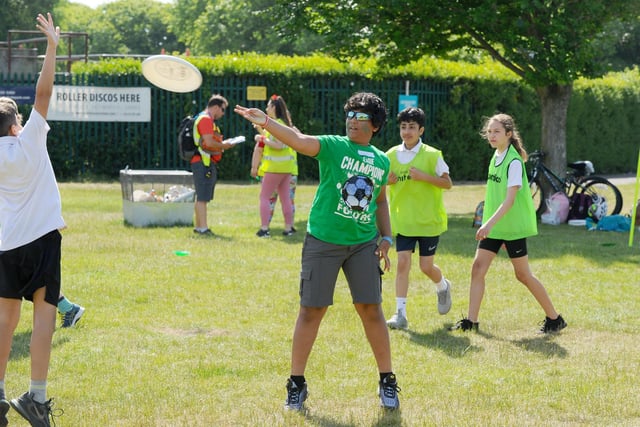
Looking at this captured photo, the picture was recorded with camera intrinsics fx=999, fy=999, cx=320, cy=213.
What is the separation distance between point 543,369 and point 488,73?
2095 centimetres

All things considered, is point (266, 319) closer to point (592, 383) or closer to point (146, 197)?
point (592, 383)

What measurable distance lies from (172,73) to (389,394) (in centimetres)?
1007

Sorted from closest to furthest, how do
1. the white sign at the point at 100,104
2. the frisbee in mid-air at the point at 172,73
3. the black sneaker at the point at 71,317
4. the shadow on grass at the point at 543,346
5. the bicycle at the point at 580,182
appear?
the shadow on grass at the point at 543,346, the black sneaker at the point at 71,317, the frisbee in mid-air at the point at 172,73, the bicycle at the point at 580,182, the white sign at the point at 100,104

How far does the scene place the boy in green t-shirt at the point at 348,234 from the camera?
5719 mm

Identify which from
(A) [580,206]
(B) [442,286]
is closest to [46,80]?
(B) [442,286]

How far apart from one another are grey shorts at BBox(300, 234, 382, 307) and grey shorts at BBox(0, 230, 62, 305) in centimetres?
141

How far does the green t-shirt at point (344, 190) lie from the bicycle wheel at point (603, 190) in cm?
1173

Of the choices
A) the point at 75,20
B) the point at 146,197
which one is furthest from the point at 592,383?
the point at 75,20

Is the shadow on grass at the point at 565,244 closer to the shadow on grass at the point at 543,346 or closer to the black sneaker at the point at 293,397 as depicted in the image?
the shadow on grass at the point at 543,346

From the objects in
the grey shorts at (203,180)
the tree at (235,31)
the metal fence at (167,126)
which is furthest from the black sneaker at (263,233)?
the tree at (235,31)

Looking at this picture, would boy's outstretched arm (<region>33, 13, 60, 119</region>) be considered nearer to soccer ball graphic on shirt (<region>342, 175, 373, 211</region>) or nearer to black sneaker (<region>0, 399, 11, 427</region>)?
black sneaker (<region>0, 399, 11, 427</region>)

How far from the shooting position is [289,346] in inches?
299

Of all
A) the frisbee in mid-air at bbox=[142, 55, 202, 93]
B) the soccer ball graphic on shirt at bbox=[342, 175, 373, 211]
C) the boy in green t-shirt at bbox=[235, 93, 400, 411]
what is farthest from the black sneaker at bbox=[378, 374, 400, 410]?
the frisbee in mid-air at bbox=[142, 55, 202, 93]

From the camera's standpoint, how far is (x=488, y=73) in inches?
1070
